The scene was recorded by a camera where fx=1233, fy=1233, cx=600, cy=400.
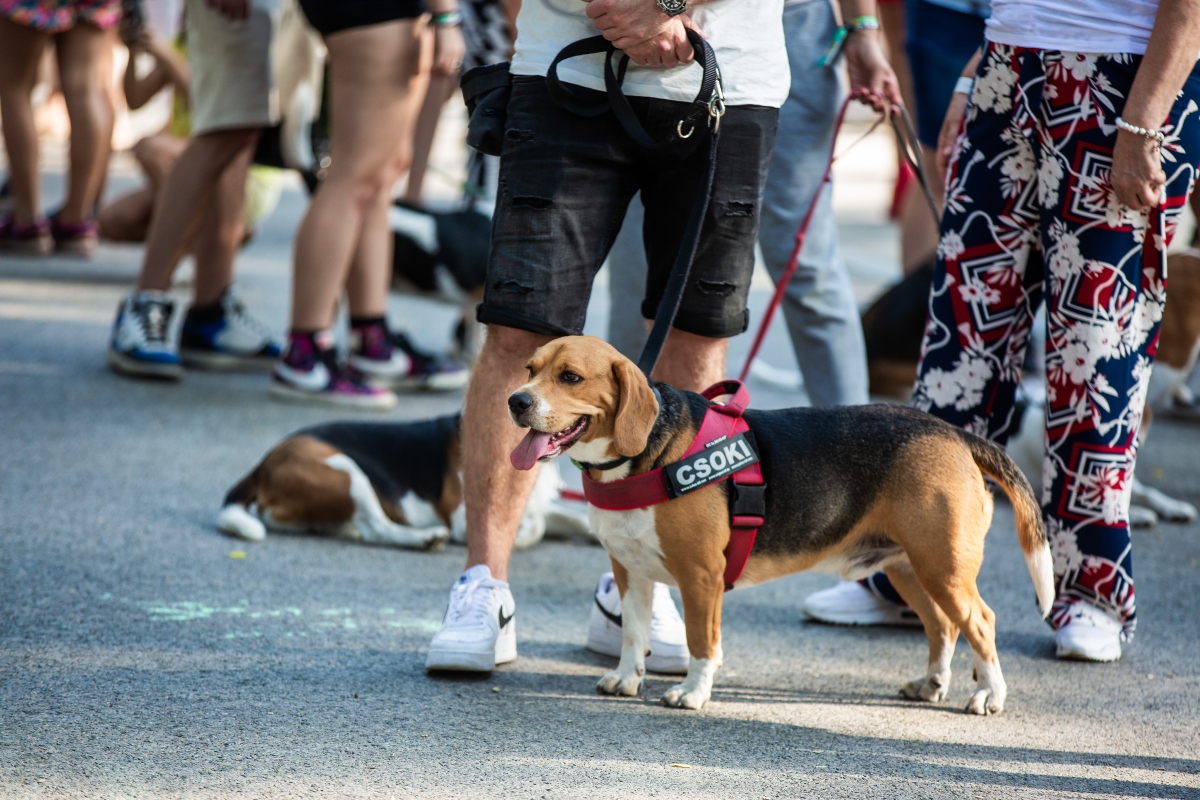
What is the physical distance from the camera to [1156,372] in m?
5.02

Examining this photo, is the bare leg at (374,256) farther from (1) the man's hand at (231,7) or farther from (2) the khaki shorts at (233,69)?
(1) the man's hand at (231,7)

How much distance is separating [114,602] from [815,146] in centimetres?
231

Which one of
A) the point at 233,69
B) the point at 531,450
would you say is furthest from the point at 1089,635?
the point at 233,69

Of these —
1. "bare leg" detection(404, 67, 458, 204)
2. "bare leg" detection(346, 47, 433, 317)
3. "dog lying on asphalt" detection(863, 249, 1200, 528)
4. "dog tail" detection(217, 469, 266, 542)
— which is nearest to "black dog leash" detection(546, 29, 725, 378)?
"dog tail" detection(217, 469, 266, 542)

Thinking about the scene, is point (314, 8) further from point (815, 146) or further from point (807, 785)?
point (807, 785)

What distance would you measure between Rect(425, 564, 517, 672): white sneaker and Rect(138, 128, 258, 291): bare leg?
3110mm

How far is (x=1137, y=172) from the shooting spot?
112 inches

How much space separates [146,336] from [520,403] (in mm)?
3429

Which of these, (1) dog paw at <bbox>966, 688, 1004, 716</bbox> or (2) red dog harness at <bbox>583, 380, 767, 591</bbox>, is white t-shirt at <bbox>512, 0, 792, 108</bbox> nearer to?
(2) red dog harness at <bbox>583, 380, 767, 591</bbox>

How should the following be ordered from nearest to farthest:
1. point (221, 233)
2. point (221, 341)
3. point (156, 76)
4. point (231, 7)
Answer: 1. point (231, 7)
2. point (221, 233)
3. point (221, 341)
4. point (156, 76)

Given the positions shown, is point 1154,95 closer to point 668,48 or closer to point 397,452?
point 668,48

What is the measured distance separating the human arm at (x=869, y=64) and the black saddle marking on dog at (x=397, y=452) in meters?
1.62

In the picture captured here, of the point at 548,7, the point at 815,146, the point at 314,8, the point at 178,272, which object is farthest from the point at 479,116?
the point at 178,272

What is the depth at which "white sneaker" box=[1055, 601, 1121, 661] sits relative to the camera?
3156 millimetres
